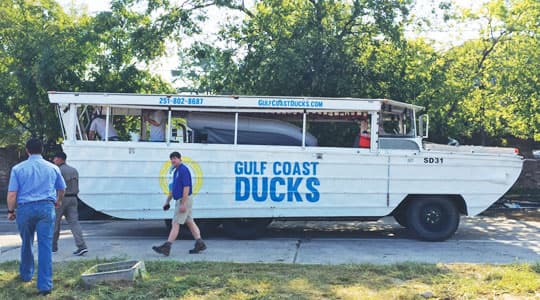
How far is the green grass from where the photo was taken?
6422 mm

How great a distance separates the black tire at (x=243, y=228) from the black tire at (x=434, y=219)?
113 inches

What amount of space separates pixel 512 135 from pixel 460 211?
9.98 metres

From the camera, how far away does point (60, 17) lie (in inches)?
744

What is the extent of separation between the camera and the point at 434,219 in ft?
35.6

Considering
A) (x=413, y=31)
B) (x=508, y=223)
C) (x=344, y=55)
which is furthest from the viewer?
(x=413, y=31)

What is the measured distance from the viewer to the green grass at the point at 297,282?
21.1 feet

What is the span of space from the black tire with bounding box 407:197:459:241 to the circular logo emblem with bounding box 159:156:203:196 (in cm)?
410

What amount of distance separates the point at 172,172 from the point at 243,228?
1728 mm

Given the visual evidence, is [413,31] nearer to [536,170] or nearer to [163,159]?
[536,170]

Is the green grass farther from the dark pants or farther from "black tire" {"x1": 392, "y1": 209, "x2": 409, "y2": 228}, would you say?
"black tire" {"x1": 392, "y1": 209, "x2": 409, "y2": 228}

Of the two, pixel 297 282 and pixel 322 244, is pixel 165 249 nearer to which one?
pixel 297 282

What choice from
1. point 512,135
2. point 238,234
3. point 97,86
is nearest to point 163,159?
point 238,234

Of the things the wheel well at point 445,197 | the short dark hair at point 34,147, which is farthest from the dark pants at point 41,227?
Answer: the wheel well at point 445,197

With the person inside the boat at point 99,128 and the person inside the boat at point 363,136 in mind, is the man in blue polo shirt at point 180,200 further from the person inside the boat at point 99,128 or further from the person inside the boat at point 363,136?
the person inside the boat at point 363,136
